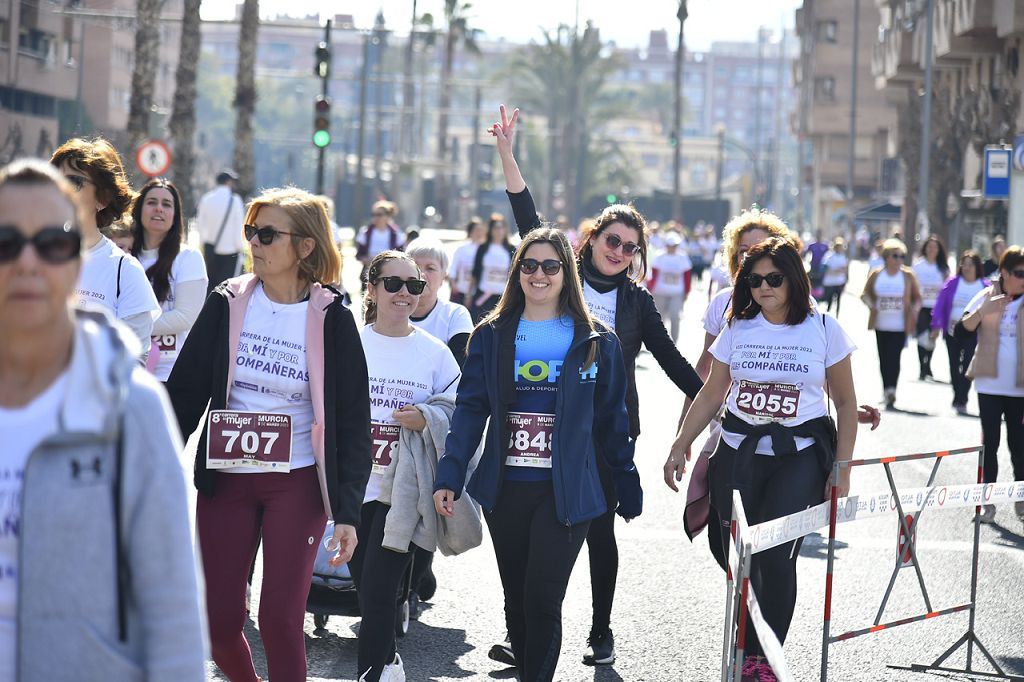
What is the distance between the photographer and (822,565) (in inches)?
359

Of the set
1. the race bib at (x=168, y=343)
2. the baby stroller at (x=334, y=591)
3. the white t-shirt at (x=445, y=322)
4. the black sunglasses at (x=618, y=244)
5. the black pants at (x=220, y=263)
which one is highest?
the black pants at (x=220, y=263)

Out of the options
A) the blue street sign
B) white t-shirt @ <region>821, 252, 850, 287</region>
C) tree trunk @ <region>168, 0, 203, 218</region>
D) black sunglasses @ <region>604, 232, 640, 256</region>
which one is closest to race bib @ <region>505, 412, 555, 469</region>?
black sunglasses @ <region>604, 232, 640, 256</region>

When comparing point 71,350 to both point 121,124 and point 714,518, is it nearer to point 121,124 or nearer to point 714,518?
point 714,518

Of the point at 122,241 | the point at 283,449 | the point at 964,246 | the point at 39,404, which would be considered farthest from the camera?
the point at 964,246

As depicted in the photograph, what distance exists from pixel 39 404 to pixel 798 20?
98.2m

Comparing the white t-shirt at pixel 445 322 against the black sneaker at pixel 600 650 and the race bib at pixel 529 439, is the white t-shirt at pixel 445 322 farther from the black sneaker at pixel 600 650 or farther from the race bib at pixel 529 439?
the race bib at pixel 529 439

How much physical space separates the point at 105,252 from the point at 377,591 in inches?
61.8

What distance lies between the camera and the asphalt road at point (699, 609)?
22.2 ft

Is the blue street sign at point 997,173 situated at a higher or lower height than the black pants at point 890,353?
higher

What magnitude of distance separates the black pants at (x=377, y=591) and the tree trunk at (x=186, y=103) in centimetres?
2261

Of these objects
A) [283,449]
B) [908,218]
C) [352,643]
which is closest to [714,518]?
[352,643]

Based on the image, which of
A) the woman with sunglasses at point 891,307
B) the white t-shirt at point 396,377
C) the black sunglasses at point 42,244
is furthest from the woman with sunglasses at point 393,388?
the woman with sunglasses at point 891,307

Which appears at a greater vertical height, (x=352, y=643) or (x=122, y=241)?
(x=122, y=241)

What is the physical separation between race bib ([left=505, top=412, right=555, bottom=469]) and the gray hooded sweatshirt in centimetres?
301
